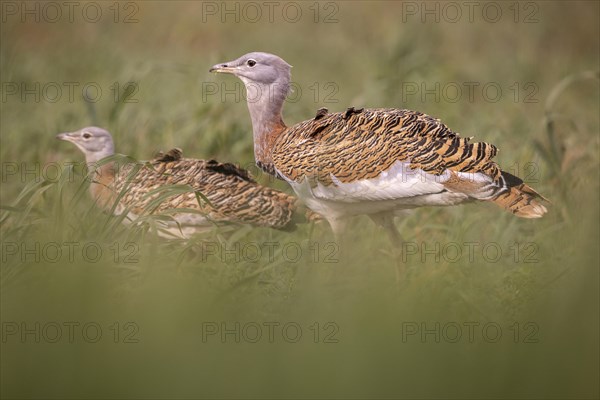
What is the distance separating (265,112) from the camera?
15.6 ft

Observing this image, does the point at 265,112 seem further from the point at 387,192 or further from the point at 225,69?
the point at 387,192

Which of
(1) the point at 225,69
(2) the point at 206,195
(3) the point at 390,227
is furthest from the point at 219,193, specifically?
(3) the point at 390,227

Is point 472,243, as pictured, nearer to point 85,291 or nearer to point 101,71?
point 85,291

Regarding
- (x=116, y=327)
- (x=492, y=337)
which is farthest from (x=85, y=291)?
(x=492, y=337)

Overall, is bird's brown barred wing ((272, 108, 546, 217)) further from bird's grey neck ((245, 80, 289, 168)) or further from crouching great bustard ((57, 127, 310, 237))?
crouching great bustard ((57, 127, 310, 237))

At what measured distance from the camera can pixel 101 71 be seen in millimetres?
8531

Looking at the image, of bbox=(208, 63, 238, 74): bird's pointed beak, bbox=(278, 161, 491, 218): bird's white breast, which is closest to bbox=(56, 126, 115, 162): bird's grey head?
bbox=(208, 63, 238, 74): bird's pointed beak

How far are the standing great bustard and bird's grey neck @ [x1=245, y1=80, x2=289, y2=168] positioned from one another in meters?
0.15

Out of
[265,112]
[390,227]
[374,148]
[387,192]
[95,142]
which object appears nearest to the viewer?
[387,192]

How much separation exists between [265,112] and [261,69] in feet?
0.67

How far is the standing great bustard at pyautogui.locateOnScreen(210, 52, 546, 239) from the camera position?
12.9ft

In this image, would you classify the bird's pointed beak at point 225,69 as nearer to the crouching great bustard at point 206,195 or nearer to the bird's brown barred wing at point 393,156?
the crouching great bustard at point 206,195

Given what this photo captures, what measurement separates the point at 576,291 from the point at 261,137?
376cm

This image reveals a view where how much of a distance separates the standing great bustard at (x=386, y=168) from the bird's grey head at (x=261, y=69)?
→ 1.16 ft
